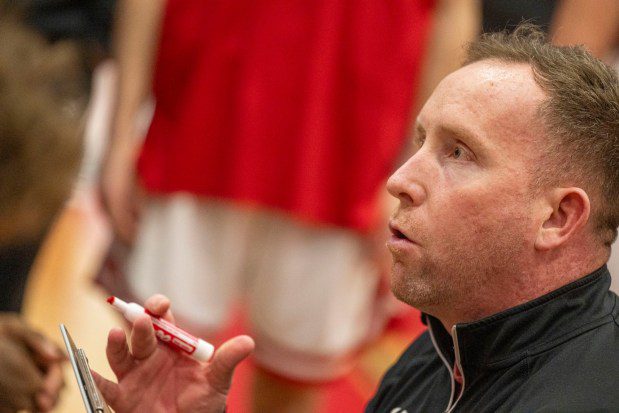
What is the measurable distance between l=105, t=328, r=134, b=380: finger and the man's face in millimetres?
408

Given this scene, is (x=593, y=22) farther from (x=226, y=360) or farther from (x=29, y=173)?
(x=226, y=360)

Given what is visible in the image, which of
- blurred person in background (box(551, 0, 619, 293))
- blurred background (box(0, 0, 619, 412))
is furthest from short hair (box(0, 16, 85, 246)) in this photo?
blurred person in background (box(551, 0, 619, 293))

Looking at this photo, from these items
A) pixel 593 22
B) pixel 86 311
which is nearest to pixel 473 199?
pixel 593 22

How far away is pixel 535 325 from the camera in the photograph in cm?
127

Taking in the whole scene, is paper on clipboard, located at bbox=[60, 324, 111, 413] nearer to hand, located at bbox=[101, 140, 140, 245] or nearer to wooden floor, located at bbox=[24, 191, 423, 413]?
wooden floor, located at bbox=[24, 191, 423, 413]

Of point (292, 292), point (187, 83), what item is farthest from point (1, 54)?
point (292, 292)

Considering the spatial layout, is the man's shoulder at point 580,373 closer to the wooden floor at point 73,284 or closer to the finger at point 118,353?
the finger at point 118,353

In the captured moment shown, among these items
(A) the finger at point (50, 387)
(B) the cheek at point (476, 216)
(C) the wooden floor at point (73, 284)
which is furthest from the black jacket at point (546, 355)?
(C) the wooden floor at point (73, 284)

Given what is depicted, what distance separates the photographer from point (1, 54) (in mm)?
2035

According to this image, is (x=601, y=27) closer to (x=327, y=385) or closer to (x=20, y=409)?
(x=327, y=385)

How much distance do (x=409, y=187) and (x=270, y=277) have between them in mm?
1265

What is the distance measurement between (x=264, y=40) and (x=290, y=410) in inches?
36.8

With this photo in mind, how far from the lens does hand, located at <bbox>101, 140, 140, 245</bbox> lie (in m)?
2.73

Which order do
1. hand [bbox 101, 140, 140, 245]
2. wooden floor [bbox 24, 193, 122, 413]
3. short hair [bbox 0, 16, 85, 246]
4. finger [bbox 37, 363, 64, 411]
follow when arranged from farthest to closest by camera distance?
wooden floor [bbox 24, 193, 122, 413] < hand [bbox 101, 140, 140, 245] < short hair [bbox 0, 16, 85, 246] < finger [bbox 37, 363, 64, 411]
